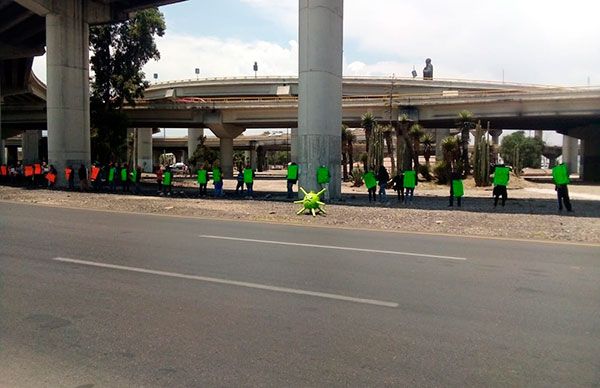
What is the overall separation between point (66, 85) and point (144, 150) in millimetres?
43237

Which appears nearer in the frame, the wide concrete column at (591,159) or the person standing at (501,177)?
the person standing at (501,177)

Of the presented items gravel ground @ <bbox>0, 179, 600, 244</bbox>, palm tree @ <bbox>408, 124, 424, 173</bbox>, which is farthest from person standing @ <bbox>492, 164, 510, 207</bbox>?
palm tree @ <bbox>408, 124, 424, 173</bbox>

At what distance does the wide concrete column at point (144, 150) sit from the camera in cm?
7112

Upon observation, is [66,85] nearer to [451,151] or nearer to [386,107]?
[386,107]

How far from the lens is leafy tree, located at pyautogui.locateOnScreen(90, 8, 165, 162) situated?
136ft

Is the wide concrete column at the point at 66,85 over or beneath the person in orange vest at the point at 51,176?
over

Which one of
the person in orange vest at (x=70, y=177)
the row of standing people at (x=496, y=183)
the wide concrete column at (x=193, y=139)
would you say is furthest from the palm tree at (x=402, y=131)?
the wide concrete column at (x=193, y=139)

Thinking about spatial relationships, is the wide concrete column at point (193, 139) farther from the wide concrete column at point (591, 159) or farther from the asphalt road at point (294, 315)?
the asphalt road at point (294, 315)

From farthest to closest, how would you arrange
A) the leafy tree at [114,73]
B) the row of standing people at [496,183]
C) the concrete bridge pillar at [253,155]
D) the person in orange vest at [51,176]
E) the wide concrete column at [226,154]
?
the concrete bridge pillar at [253,155], the wide concrete column at [226,154], the leafy tree at [114,73], the person in orange vest at [51,176], the row of standing people at [496,183]

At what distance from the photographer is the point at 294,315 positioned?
5414 millimetres

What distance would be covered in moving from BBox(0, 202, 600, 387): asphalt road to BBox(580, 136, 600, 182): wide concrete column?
4524 centimetres

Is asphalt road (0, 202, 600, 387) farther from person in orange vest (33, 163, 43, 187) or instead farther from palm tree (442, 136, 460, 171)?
palm tree (442, 136, 460, 171)

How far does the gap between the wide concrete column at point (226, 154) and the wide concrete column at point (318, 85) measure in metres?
33.5

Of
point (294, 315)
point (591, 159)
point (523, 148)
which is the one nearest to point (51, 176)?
point (294, 315)
